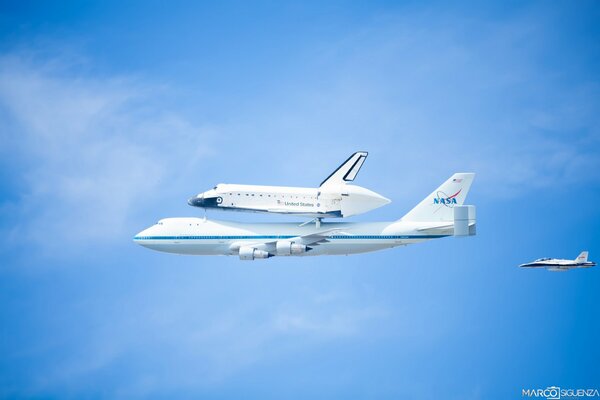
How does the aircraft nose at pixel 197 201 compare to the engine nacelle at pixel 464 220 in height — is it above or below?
above

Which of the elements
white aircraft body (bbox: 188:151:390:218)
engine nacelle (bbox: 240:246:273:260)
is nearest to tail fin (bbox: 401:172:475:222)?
white aircraft body (bbox: 188:151:390:218)

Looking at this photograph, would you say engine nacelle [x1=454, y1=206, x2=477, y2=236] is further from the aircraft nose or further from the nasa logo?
the aircraft nose

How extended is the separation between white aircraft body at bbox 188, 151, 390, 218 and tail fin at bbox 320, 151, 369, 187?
40.1 inches

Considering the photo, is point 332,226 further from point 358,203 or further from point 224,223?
point 224,223

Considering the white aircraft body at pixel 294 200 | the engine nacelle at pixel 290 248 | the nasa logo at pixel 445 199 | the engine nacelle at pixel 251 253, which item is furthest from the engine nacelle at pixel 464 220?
the engine nacelle at pixel 251 253

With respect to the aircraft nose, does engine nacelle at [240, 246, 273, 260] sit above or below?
below

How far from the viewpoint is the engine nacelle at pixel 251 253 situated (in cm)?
7331

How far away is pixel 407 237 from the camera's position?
75.7m

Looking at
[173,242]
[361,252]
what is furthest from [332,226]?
[173,242]

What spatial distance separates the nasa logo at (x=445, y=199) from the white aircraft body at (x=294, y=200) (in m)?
9.37

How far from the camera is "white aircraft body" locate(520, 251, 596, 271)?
9000 cm

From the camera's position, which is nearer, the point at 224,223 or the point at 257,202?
the point at 257,202

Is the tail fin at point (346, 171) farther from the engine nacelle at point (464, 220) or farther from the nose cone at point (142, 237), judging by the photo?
the nose cone at point (142, 237)

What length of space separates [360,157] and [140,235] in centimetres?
2354
